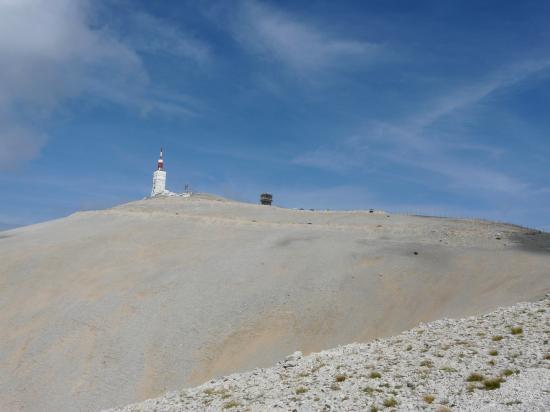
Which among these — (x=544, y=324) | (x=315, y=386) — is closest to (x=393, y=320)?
(x=544, y=324)

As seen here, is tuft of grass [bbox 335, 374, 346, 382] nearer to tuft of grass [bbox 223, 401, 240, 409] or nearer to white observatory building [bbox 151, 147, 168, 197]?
tuft of grass [bbox 223, 401, 240, 409]

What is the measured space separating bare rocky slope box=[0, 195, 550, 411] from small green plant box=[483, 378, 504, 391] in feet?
28.5

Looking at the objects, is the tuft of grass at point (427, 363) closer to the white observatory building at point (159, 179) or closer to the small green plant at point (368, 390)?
the small green plant at point (368, 390)

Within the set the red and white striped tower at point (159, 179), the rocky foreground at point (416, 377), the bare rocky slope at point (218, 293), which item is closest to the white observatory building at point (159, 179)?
the red and white striped tower at point (159, 179)

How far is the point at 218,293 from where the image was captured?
30.7 metres

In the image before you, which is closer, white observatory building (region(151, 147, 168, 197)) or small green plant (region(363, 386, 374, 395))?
small green plant (region(363, 386, 374, 395))

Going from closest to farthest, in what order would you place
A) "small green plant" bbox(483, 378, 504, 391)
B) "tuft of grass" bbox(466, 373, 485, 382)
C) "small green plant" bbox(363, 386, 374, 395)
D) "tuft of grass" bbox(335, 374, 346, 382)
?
"small green plant" bbox(483, 378, 504, 391) → "tuft of grass" bbox(466, 373, 485, 382) → "small green plant" bbox(363, 386, 374, 395) → "tuft of grass" bbox(335, 374, 346, 382)

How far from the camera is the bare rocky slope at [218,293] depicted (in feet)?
80.4

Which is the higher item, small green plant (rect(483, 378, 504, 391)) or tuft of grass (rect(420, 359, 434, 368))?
tuft of grass (rect(420, 359, 434, 368))

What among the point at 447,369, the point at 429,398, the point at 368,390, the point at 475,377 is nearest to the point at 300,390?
the point at 368,390

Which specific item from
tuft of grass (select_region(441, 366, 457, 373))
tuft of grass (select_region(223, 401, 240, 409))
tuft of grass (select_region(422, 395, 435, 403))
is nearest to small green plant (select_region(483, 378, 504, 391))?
tuft of grass (select_region(441, 366, 457, 373))

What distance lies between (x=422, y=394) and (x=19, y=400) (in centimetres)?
1721

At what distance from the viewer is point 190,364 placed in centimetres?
2466

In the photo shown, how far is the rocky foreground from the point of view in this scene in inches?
541
